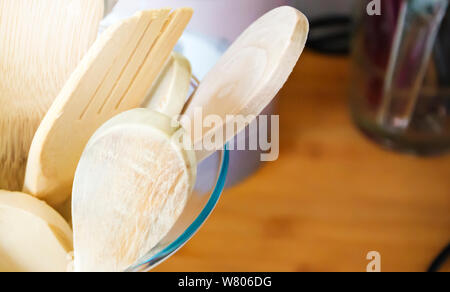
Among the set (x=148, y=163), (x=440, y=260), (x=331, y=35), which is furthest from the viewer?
(x=331, y=35)

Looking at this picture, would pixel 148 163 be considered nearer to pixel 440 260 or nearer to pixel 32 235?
pixel 32 235

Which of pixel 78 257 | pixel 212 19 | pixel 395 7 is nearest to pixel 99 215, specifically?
pixel 78 257

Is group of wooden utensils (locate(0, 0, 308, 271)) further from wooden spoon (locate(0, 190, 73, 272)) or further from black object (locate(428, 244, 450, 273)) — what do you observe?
black object (locate(428, 244, 450, 273))

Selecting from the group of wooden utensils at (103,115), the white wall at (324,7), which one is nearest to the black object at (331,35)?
the white wall at (324,7)

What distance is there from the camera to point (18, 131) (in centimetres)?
21

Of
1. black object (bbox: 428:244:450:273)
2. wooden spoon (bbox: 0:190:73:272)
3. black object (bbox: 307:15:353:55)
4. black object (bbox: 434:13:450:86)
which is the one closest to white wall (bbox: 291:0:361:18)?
black object (bbox: 307:15:353:55)

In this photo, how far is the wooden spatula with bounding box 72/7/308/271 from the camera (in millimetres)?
145

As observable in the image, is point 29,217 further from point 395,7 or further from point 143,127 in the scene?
point 395,7

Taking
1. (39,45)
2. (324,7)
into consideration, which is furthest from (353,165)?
(39,45)

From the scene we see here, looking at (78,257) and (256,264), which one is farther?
(256,264)

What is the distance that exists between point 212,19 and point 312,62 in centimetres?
20

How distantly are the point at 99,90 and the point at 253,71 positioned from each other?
50 mm

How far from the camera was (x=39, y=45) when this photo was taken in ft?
0.63
